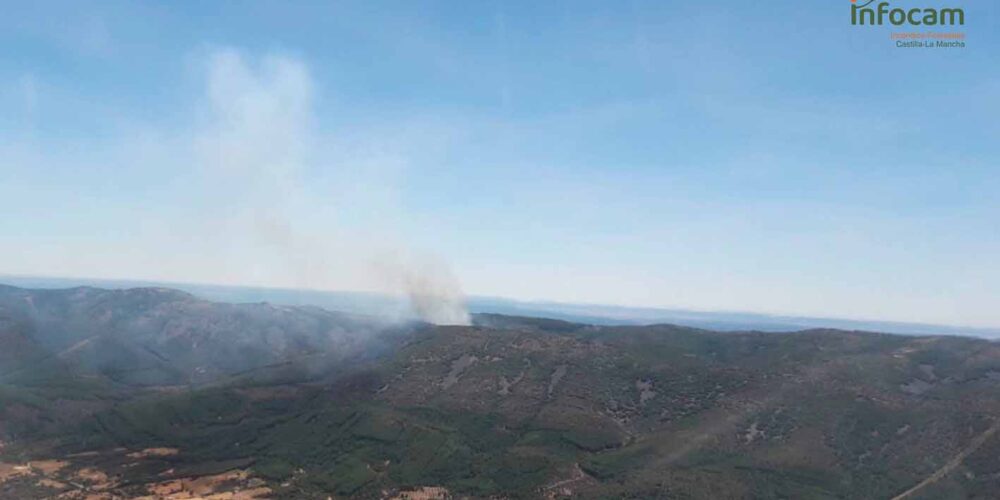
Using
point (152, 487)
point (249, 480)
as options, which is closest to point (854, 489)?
point (249, 480)

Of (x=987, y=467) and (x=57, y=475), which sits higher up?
(x=987, y=467)

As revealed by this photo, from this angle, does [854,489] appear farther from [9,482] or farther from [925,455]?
[9,482]

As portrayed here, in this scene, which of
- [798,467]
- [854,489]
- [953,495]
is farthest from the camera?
[798,467]

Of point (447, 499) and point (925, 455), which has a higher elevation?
point (925, 455)

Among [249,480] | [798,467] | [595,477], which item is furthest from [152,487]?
[798,467]

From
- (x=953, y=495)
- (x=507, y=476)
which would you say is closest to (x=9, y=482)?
(x=507, y=476)

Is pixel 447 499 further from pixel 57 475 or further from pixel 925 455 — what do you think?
pixel 925 455

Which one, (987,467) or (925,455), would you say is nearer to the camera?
(987,467)

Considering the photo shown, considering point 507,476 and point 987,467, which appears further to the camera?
point 507,476

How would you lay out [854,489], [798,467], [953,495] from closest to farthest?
[953,495], [854,489], [798,467]
